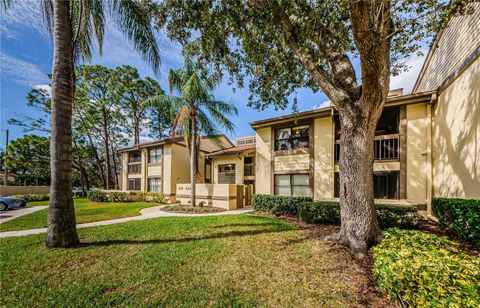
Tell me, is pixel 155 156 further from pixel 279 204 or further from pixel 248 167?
pixel 279 204

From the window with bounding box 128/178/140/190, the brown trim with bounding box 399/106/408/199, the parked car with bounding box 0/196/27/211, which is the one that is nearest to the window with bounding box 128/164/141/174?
the window with bounding box 128/178/140/190

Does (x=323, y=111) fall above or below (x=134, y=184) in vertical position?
above

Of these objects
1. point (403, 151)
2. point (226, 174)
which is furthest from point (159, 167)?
point (403, 151)

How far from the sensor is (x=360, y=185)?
17.9ft

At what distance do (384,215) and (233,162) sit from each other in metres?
11.9

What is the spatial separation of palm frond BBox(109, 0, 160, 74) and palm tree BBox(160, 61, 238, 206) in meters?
5.08

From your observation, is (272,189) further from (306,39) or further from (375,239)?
(306,39)

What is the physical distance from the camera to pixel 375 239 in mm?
5406

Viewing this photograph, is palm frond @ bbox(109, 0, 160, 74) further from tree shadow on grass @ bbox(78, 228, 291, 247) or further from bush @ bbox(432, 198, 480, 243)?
bush @ bbox(432, 198, 480, 243)

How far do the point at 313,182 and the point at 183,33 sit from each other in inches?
416

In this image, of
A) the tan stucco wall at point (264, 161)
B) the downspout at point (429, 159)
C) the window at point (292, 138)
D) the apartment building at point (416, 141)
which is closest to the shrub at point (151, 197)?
the tan stucco wall at point (264, 161)

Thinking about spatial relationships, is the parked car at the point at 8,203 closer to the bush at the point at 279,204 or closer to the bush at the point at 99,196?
the bush at the point at 99,196

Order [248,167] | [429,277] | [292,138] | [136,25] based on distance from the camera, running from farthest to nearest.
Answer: [248,167] < [292,138] < [136,25] < [429,277]

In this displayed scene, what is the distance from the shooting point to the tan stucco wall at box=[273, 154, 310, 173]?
1338cm
